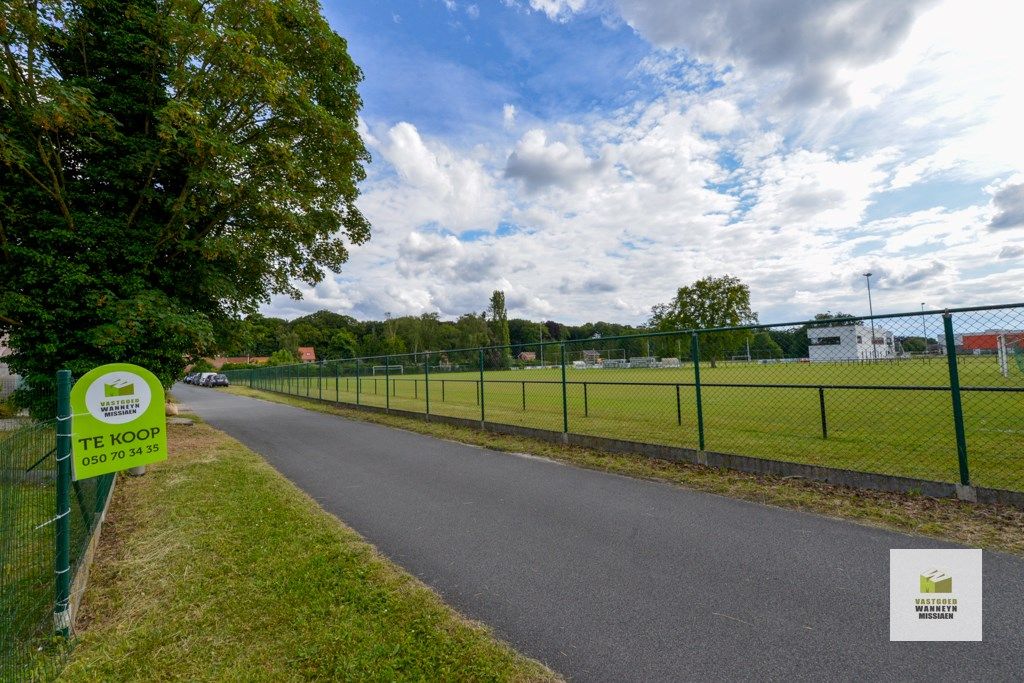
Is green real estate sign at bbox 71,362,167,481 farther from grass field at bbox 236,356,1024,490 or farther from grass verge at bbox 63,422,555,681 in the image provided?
grass field at bbox 236,356,1024,490

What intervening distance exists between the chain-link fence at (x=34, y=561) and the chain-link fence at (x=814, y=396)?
6431 mm

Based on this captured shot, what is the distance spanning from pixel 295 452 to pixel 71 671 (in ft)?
22.3

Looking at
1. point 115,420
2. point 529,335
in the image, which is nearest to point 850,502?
point 115,420

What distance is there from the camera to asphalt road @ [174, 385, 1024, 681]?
97.3 inches

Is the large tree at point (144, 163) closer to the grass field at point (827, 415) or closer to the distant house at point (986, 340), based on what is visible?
the grass field at point (827, 415)

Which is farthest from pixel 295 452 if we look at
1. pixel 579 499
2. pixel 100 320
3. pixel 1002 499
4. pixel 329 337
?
pixel 329 337

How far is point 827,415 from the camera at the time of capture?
10938 mm

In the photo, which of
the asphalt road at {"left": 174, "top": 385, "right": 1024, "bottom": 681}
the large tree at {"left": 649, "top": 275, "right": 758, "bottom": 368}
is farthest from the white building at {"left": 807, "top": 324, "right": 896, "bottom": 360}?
the large tree at {"left": 649, "top": 275, "right": 758, "bottom": 368}

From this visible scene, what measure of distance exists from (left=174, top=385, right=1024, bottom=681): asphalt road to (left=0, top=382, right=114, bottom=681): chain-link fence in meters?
2.12

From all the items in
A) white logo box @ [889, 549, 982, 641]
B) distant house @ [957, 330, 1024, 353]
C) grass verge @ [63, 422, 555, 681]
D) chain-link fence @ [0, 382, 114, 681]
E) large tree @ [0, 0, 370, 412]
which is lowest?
white logo box @ [889, 549, 982, 641]

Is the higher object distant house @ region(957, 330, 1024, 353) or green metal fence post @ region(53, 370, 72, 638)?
distant house @ region(957, 330, 1024, 353)

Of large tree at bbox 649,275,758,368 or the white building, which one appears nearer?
the white building

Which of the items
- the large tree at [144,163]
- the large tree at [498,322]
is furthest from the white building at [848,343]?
the large tree at [498,322]

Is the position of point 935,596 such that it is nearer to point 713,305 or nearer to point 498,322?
point 713,305
